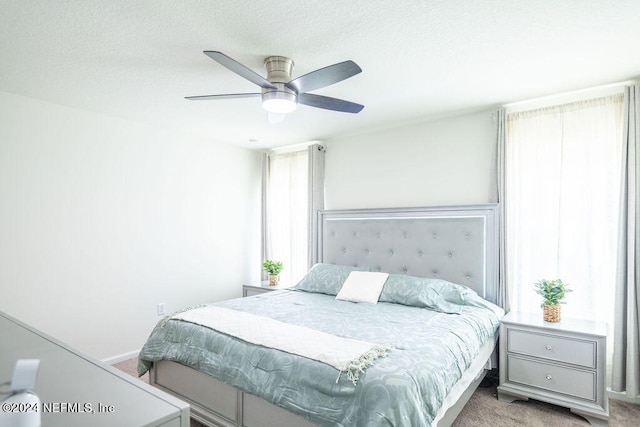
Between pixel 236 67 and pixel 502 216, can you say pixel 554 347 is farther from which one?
pixel 236 67

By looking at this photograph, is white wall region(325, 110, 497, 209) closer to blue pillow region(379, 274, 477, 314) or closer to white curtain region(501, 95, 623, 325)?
white curtain region(501, 95, 623, 325)

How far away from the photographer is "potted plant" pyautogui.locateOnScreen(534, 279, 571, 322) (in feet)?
8.51

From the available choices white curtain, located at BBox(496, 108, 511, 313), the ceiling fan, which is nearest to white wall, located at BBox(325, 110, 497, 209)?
white curtain, located at BBox(496, 108, 511, 313)

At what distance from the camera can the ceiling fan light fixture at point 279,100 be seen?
2.11 m

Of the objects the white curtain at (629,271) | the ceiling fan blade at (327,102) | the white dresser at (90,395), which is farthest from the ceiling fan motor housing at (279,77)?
the white curtain at (629,271)

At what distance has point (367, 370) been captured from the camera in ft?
5.29

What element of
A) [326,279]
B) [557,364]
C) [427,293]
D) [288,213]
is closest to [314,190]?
[288,213]

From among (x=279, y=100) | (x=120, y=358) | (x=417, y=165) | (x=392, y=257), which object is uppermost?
(x=279, y=100)

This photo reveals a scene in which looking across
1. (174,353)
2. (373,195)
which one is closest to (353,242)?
(373,195)

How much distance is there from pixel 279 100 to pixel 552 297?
2430 millimetres

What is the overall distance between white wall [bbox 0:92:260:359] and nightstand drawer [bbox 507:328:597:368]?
10.7 ft

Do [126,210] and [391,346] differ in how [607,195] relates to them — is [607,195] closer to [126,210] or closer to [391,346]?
[391,346]

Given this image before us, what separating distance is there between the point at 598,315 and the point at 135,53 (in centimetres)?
378

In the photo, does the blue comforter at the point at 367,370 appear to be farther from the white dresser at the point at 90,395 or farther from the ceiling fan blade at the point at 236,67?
the ceiling fan blade at the point at 236,67
